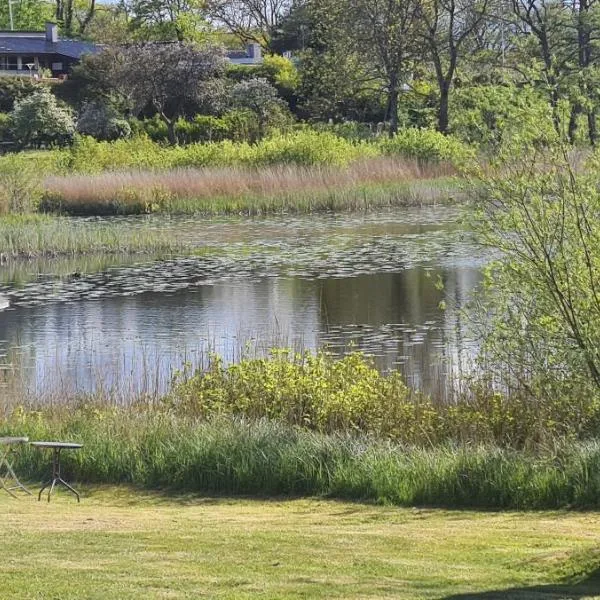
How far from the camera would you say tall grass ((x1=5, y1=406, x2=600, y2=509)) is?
9.82 meters

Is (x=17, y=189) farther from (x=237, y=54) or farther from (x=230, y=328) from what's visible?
(x=237, y=54)

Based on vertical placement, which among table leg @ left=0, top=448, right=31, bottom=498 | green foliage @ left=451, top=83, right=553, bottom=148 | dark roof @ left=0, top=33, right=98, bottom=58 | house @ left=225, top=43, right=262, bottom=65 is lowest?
table leg @ left=0, top=448, right=31, bottom=498

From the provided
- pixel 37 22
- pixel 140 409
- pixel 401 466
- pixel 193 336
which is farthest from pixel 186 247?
pixel 37 22

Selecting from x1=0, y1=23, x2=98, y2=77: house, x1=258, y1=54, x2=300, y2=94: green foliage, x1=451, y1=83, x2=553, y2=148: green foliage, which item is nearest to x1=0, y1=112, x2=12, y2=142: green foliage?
x1=258, y1=54, x2=300, y2=94: green foliage

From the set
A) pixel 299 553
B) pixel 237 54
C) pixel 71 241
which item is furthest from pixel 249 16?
pixel 299 553

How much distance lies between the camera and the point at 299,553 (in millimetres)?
7621

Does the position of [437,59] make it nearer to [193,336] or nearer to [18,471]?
[193,336]

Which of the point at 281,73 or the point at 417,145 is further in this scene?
the point at 281,73

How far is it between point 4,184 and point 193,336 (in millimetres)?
18852

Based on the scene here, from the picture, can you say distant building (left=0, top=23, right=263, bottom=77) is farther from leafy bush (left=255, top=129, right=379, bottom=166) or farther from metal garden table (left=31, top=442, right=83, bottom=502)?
metal garden table (left=31, top=442, right=83, bottom=502)

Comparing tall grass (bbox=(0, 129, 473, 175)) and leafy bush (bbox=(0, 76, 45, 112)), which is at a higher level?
leafy bush (bbox=(0, 76, 45, 112))

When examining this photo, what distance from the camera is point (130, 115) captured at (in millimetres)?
63938

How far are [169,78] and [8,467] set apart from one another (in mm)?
52178

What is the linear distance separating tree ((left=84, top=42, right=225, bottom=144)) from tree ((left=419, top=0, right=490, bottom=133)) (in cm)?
1007
